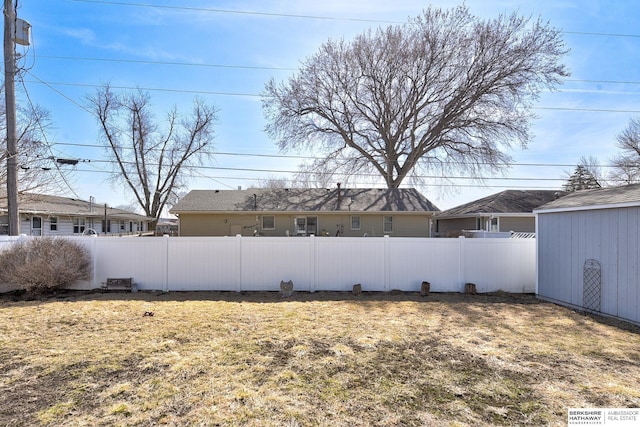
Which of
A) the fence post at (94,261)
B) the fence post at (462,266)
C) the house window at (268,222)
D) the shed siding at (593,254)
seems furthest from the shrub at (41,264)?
the shed siding at (593,254)

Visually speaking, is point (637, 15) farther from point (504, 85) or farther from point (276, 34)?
point (276, 34)

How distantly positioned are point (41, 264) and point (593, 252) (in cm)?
1162

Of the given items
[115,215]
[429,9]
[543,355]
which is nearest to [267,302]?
[543,355]

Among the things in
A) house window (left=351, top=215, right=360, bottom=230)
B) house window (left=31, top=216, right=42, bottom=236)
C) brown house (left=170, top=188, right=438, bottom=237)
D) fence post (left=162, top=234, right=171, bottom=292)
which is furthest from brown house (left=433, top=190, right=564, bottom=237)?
house window (left=31, top=216, right=42, bottom=236)

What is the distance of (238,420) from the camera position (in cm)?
251

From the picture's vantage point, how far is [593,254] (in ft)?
20.7

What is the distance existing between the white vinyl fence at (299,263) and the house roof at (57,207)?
9270mm

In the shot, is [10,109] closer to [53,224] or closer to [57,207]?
[57,207]

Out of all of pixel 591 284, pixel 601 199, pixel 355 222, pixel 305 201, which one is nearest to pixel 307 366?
pixel 591 284

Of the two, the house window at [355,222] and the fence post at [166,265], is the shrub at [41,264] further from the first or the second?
the house window at [355,222]

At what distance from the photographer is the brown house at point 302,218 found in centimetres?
1748

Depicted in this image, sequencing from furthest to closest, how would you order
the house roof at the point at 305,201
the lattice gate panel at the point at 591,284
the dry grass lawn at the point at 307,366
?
the house roof at the point at 305,201 → the lattice gate panel at the point at 591,284 → the dry grass lawn at the point at 307,366

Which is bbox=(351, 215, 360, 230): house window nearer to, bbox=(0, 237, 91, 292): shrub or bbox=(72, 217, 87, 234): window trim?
bbox=(0, 237, 91, 292): shrub

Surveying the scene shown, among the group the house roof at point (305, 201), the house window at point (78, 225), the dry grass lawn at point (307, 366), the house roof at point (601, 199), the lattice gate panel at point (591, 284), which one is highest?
the house roof at point (305, 201)
